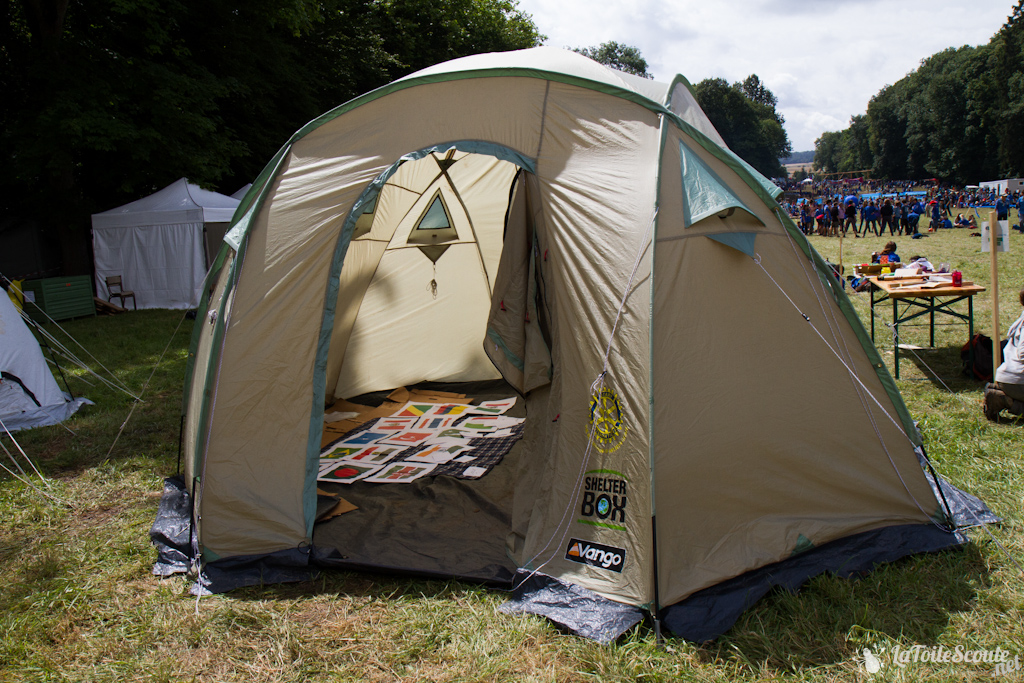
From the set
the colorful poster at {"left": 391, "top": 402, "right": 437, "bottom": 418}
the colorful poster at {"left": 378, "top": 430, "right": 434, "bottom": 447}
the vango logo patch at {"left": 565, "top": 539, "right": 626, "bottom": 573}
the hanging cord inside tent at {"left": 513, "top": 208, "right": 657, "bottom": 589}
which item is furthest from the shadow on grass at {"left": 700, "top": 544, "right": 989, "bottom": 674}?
the colorful poster at {"left": 391, "top": 402, "right": 437, "bottom": 418}

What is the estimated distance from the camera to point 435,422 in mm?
5590

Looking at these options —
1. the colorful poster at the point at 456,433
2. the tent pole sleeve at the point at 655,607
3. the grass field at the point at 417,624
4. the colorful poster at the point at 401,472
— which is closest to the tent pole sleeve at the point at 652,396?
the tent pole sleeve at the point at 655,607

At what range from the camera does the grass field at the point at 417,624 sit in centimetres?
254

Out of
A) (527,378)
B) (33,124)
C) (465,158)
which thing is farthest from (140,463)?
(33,124)

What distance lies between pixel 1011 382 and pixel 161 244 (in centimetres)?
1337

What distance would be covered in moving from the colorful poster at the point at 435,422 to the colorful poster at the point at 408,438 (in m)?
0.11

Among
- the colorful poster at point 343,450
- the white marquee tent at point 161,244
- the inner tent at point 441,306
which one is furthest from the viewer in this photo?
the white marquee tent at point 161,244

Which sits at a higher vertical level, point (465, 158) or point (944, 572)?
point (465, 158)

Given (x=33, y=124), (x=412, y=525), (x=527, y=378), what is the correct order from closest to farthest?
(x=412, y=525)
(x=527, y=378)
(x=33, y=124)

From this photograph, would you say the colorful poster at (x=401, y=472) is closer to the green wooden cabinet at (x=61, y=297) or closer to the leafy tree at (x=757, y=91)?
the green wooden cabinet at (x=61, y=297)

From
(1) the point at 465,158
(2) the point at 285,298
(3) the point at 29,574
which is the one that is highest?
(1) the point at 465,158

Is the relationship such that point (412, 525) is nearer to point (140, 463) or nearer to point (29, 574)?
point (29, 574)

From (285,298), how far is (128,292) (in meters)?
11.5

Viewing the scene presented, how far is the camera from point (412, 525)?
378 centimetres
